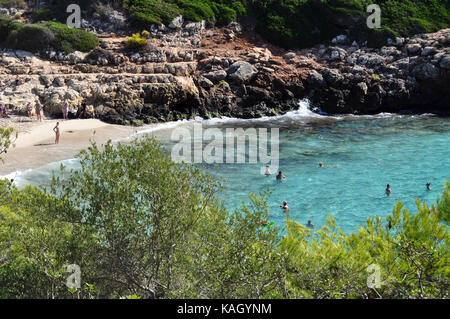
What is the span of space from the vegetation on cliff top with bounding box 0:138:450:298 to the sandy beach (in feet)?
57.4

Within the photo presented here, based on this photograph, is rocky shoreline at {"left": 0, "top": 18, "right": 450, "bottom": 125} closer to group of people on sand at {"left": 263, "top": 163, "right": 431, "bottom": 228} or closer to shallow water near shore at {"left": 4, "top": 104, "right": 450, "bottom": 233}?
shallow water near shore at {"left": 4, "top": 104, "right": 450, "bottom": 233}

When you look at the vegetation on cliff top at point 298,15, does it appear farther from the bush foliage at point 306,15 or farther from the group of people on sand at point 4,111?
the group of people on sand at point 4,111

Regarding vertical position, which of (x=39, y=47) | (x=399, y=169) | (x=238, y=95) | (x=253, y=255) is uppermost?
(x=39, y=47)

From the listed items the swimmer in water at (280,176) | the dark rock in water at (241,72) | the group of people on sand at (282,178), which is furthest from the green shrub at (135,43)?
the swimmer in water at (280,176)

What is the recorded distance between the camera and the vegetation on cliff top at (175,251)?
11016 mm

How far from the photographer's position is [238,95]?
46.4 m

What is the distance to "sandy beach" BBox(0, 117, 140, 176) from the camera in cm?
2914

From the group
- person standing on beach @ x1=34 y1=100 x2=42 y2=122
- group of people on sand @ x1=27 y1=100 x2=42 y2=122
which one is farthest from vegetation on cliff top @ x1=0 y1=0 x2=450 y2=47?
group of people on sand @ x1=27 y1=100 x2=42 y2=122

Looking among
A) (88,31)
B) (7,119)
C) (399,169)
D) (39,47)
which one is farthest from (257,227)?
(88,31)

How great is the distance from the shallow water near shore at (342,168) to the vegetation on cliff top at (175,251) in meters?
11.0

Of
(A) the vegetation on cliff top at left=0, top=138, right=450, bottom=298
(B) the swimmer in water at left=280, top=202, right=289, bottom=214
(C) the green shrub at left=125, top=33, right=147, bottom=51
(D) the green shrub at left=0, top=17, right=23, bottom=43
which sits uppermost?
(D) the green shrub at left=0, top=17, right=23, bottom=43

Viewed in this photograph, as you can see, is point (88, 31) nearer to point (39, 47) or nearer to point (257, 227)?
point (39, 47)
